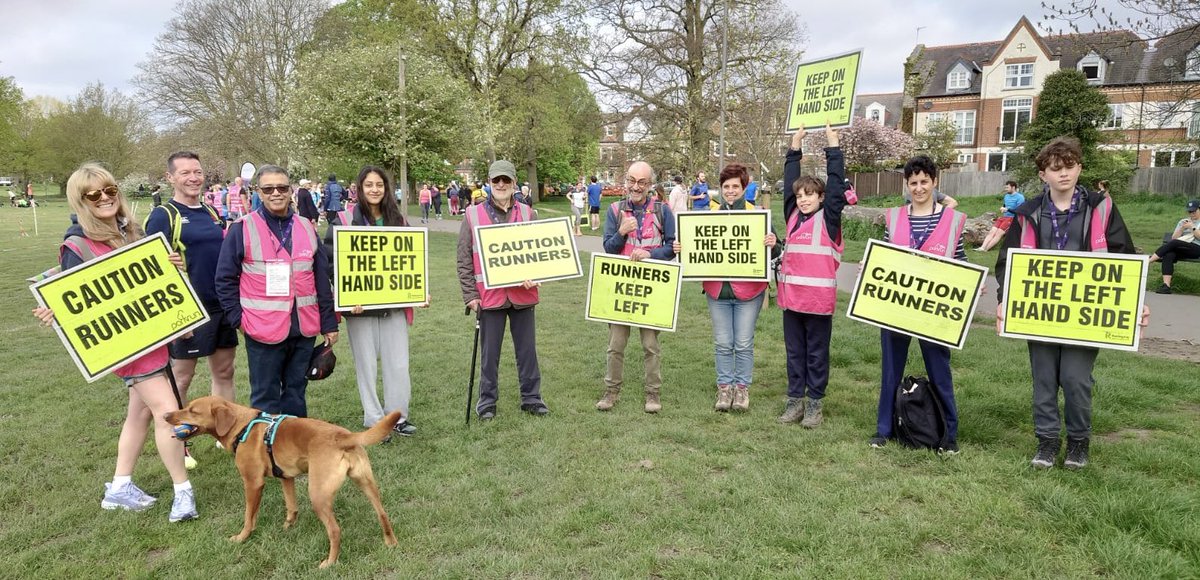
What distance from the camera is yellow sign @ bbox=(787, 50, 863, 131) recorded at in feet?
19.0

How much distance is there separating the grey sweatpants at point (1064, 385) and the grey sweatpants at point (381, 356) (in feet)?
15.6

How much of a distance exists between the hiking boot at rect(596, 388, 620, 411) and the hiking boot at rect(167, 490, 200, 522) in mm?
3285

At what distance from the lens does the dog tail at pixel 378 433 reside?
11.8 ft

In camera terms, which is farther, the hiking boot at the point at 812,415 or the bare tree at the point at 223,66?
the bare tree at the point at 223,66

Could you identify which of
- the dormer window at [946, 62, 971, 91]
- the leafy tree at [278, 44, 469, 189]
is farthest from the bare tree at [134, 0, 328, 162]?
the dormer window at [946, 62, 971, 91]

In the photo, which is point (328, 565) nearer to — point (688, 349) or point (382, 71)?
point (688, 349)

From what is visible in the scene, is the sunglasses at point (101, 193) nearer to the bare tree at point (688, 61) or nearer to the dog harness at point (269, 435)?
the dog harness at point (269, 435)

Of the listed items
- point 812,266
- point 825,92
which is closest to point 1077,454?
point 812,266

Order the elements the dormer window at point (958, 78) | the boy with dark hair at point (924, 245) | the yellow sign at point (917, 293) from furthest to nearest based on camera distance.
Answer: the dormer window at point (958, 78)
the boy with dark hair at point (924, 245)
the yellow sign at point (917, 293)

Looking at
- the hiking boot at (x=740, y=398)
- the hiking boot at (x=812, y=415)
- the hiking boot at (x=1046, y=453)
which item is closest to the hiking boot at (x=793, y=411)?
the hiking boot at (x=812, y=415)

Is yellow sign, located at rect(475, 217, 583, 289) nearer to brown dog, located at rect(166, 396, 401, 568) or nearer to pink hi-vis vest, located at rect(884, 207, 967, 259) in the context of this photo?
brown dog, located at rect(166, 396, 401, 568)

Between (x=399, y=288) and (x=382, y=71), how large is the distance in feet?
53.5

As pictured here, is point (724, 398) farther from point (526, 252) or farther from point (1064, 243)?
point (1064, 243)

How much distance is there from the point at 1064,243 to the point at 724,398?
9.49ft
